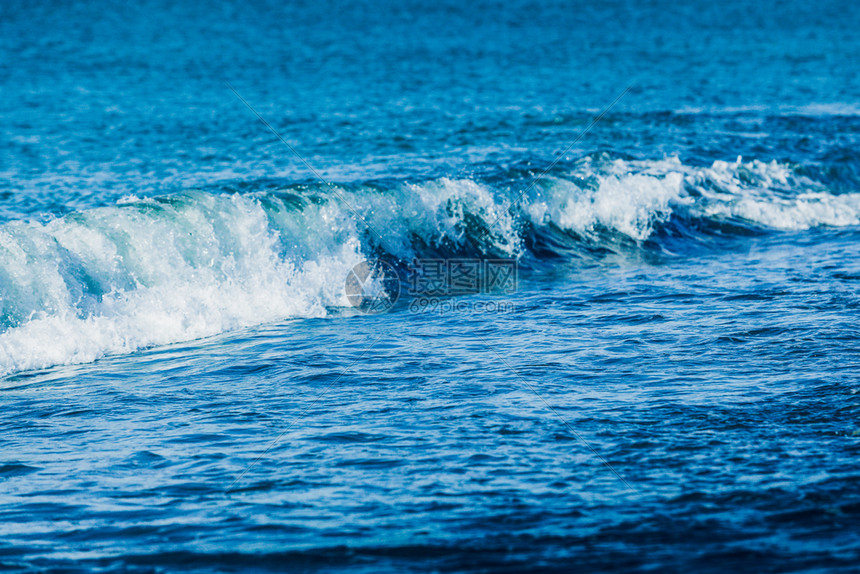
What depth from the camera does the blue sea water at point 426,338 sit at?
16.1ft

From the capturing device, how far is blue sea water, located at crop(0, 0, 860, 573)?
4895 millimetres

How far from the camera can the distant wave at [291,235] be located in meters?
9.26

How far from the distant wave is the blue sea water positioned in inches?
1.8

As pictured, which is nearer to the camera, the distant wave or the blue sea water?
the blue sea water

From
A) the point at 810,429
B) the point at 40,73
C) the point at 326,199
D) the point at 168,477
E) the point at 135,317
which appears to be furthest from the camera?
the point at 40,73

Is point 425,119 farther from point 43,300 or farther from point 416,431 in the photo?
point 416,431

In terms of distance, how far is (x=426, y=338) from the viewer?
340 inches

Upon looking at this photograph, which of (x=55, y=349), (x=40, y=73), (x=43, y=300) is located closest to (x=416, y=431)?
(x=55, y=349)

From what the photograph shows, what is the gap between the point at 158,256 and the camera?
1066 centimetres

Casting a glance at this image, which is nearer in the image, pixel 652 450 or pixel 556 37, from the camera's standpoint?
pixel 652 450

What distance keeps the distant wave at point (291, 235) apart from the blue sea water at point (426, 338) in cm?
5

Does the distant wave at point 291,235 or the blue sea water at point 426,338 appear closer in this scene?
the blue sea water at point 426,338

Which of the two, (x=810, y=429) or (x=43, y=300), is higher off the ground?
(x=43, y=300)

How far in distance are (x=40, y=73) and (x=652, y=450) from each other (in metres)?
25.1
